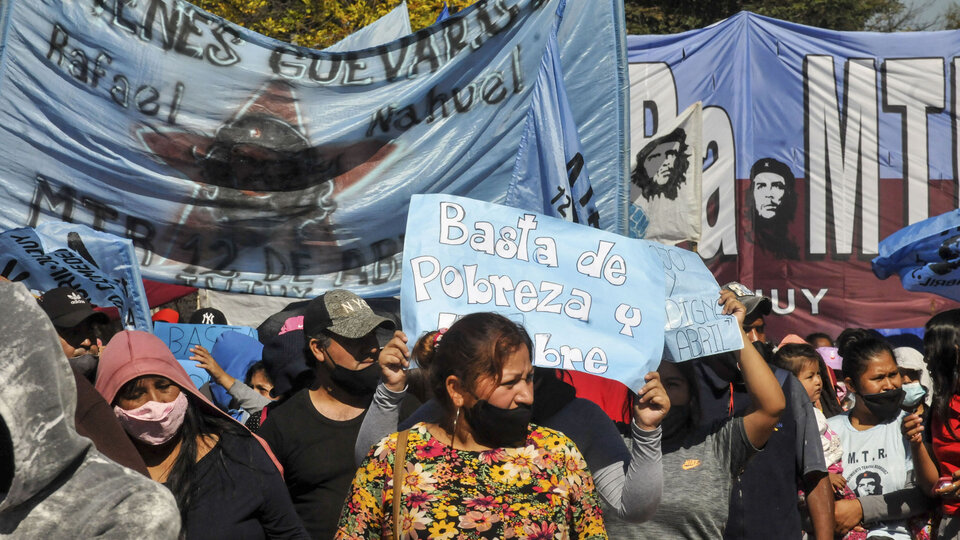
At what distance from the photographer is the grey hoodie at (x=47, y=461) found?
4.25 feet

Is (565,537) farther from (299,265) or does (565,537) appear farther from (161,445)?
(299,265)

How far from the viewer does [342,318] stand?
4348 mm

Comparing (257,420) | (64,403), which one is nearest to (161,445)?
(257,420)

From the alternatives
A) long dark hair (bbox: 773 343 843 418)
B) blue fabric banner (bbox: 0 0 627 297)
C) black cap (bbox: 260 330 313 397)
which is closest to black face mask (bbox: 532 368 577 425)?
blue fabric banner (bbox: 0 0 627 297)

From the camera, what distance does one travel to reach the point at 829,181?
37.3ft

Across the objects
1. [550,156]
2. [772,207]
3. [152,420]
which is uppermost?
[772,207]

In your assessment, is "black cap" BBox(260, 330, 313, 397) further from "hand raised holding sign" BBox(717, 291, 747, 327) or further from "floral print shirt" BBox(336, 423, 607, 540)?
"floral print shirt" BBox(336, 423, 607, 540)

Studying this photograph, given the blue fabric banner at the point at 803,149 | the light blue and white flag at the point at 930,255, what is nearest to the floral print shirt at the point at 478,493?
the light blue and white flag at the point at 930,255

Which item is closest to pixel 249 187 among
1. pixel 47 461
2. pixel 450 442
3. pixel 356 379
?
pixel 356 379

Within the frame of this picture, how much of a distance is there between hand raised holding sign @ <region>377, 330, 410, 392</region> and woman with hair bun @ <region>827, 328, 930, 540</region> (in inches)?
95.3

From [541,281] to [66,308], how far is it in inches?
80.9

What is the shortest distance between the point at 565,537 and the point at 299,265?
2397mm

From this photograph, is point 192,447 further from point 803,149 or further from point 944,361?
point 803,149

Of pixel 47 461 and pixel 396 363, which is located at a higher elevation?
pixel 396 363
